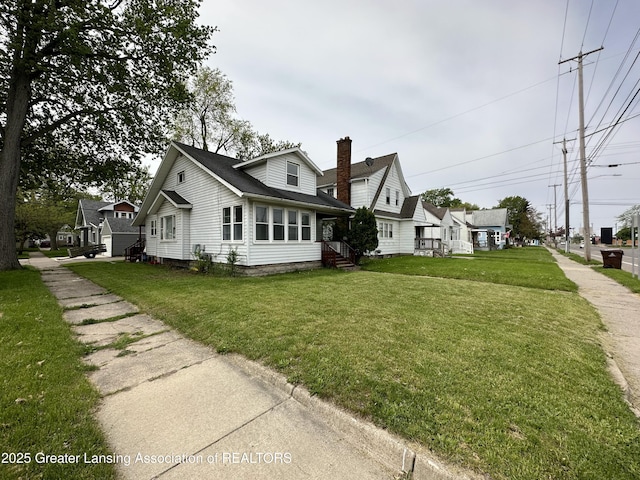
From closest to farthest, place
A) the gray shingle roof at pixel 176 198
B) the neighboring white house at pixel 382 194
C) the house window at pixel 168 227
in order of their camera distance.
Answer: the gray shingle roof at pixel 176 198, the house window at pixel 168 227, the neighboring white house at pixel 382 194

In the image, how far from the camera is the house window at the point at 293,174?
1432cm

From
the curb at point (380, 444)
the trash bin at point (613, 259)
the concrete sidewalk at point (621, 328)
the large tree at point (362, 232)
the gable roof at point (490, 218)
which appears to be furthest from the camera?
the gable roof at point (490, 218)

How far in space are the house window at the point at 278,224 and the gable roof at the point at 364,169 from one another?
351 inches

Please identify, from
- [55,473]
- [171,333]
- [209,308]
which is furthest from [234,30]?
[55,473]

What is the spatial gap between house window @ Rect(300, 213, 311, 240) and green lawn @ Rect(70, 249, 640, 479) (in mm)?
6515

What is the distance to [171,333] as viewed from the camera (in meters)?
5.05

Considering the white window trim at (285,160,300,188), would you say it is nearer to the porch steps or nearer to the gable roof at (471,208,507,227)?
the porch steps

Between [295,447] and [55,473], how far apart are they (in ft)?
5.73

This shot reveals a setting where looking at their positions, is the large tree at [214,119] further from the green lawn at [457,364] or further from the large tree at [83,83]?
the green lawn at [457,364]

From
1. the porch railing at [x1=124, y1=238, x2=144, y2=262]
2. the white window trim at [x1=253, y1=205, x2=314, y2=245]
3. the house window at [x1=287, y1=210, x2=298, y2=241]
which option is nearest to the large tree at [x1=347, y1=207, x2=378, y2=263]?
the white window trim at [x1=253, y1=205, x2=314, y2=245]

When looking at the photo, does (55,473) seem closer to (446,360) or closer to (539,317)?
(446,360)

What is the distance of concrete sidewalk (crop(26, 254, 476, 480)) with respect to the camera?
2057mm

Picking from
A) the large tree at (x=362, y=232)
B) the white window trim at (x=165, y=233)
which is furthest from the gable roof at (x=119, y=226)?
the large tree at (x=362, y=232)

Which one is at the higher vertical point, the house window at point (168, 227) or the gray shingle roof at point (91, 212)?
the gray shingle roof at point (91, 212)
